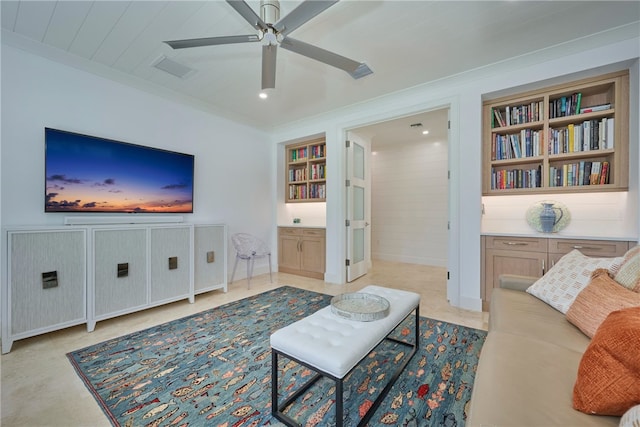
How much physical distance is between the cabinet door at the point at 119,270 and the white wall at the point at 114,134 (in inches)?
22.1

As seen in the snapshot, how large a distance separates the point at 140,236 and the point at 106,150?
976 millimetres

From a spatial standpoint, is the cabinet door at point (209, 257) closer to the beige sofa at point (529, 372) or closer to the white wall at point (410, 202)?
the beige sofa at point (529, 372)

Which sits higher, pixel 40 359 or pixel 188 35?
pixel 188 35

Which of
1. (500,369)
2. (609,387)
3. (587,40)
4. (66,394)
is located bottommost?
(66,394)

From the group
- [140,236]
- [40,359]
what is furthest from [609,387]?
[140,236]

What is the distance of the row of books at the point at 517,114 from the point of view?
2.69 metres

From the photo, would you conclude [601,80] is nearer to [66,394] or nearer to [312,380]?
[312,380]

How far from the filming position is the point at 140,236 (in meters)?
2.68

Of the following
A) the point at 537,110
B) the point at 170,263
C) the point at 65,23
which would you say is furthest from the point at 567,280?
the point at 65,23

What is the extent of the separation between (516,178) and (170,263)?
389cm

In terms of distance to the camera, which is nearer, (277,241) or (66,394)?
(66,394)

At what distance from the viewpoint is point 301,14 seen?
161cm

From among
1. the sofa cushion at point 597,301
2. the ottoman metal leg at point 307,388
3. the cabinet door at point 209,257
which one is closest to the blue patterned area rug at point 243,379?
the ottoman metal leg at point 307,388

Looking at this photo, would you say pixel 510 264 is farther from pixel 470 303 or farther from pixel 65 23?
pixel 65 23
